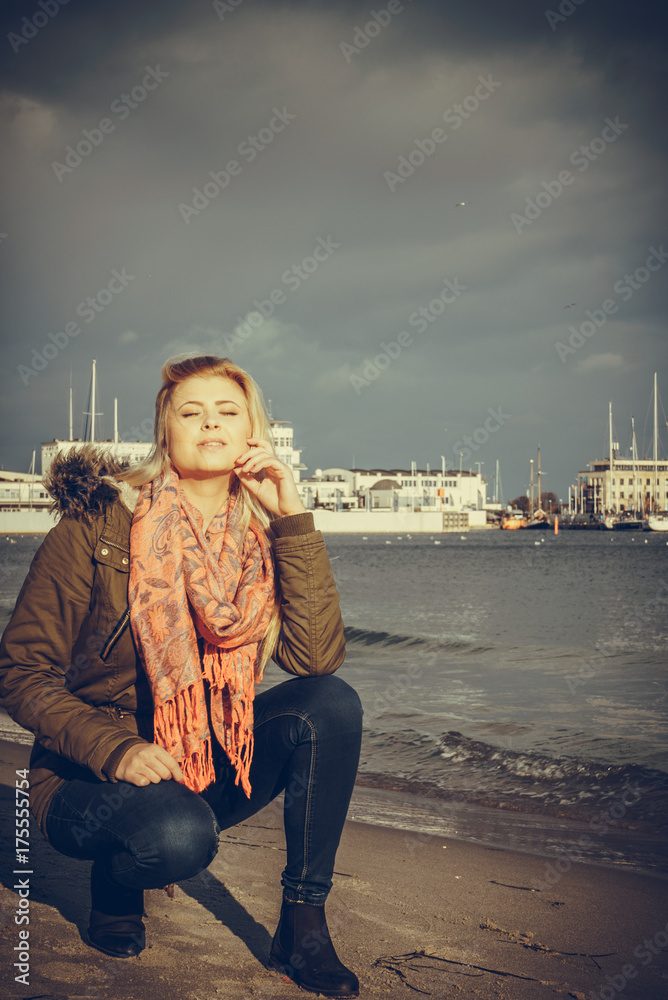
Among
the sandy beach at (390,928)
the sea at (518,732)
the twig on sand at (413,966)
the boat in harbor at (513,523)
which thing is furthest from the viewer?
the boat in harbor at (513,523)

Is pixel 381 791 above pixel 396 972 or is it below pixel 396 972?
below

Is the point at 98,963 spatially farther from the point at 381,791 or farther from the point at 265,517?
the point at 381,791

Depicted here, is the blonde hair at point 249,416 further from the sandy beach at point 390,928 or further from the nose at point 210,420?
the sandy beach at point 390,928

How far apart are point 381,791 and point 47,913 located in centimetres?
263

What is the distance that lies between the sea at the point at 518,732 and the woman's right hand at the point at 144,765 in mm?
1926

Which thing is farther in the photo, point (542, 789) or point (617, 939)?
point (542, 789)

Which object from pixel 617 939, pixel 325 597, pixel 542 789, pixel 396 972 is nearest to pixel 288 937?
pixel 396 972

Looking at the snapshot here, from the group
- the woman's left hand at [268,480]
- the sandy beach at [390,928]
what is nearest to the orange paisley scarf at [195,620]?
the woman's left hand at [268,480]

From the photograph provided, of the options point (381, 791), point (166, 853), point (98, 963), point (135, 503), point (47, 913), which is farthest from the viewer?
point (381, 791)

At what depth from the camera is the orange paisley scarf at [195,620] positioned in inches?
83.2

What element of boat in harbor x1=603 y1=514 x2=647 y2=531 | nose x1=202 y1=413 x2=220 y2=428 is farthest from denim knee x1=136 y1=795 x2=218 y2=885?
boat in harbor x1=603 y1=514 x2=647 y2=531

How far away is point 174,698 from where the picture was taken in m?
2.12

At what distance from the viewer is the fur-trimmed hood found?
6.95 feet

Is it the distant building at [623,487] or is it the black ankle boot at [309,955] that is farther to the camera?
the distant building at [623,487]
